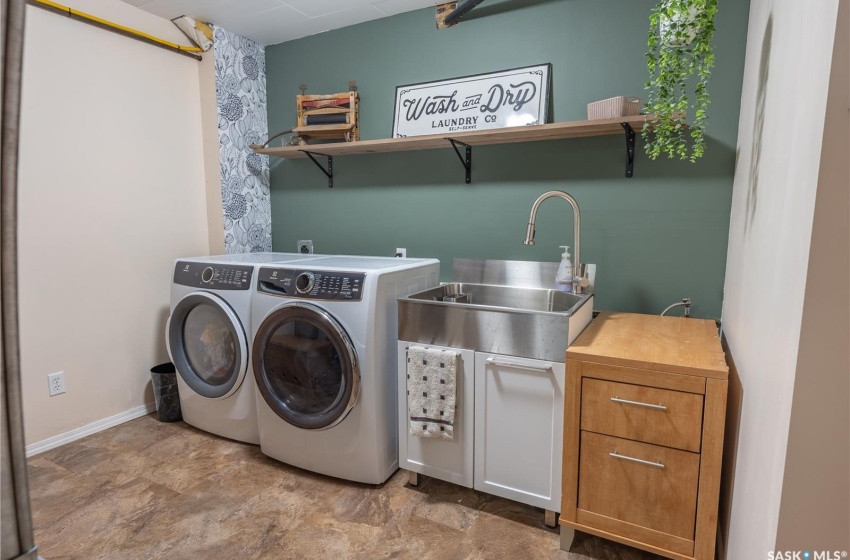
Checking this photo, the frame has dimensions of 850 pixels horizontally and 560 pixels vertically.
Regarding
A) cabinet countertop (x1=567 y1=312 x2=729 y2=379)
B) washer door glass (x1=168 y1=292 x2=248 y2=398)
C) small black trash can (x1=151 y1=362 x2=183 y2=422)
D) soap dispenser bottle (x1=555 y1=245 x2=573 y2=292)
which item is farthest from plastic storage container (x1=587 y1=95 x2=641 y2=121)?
small black trash can (x1=151 y1=362 x2=183 y2=422)

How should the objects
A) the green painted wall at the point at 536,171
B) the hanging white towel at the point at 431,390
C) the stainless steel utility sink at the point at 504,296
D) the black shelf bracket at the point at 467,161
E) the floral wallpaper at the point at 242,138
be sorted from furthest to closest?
the floral wallpaper at the point at 242,138
the black shelf bracket at the point at 467,161
the stainless steel utility sink at the point at 504,296
the green painted wall at the point at 536,171
the hanging white towel at the point at 431,390

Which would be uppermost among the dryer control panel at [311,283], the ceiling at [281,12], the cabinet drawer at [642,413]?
the ceiling at [281,12]

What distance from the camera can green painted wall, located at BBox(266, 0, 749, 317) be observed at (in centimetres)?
197

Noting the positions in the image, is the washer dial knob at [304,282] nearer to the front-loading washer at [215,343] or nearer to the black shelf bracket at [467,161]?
the front-loading washer at [215,343]

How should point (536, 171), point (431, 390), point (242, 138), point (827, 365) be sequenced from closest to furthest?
point (827, 365), point (431, 390), point (536, 171), point (242, 138)

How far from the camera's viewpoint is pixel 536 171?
228 centimetres

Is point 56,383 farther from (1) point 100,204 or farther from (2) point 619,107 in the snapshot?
(2) point 619,107

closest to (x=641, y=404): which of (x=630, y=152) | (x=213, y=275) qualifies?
(x=630, y=152)

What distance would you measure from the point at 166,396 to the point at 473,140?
7.17 feet

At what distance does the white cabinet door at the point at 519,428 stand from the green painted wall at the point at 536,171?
80 centimetres

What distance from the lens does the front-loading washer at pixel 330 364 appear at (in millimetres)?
1848

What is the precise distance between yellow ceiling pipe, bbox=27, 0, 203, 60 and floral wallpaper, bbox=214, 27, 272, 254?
6.5 inches

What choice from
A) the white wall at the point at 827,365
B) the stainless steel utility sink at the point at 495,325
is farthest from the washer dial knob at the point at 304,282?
the white wall at the point at 827,365

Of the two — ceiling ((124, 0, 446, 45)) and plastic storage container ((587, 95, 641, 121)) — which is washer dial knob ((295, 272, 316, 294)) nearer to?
plastic storage container ((587, 95, 641, 121))
